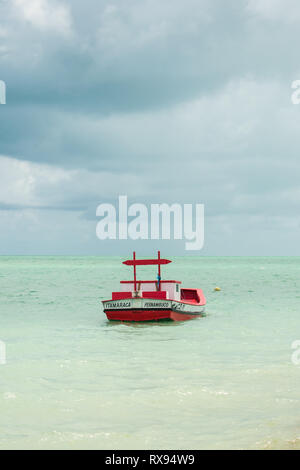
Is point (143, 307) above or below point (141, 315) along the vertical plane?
above

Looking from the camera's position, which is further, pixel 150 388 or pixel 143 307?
pixel 143 307

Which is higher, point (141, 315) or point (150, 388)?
point (141, 315)

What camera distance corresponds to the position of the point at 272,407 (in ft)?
32.0

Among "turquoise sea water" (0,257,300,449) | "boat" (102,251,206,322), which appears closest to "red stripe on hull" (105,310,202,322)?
"boat" (102,251,206,322)

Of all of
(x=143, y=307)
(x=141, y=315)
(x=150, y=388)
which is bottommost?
(x=150, y=388)

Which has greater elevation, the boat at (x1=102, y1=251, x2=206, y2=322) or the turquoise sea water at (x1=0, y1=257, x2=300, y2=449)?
the boat at (x1=102, y1=251, x2=206, y2=322)

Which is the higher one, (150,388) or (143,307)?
(143,307)

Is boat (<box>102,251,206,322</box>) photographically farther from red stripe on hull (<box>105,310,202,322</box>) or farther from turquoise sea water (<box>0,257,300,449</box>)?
turquoise sea water (<box>0,257,300,449</box>)

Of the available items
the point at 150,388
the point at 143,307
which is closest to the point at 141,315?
the point at 143,307

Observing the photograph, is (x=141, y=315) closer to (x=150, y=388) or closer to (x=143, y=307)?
(x=143, y=307)
